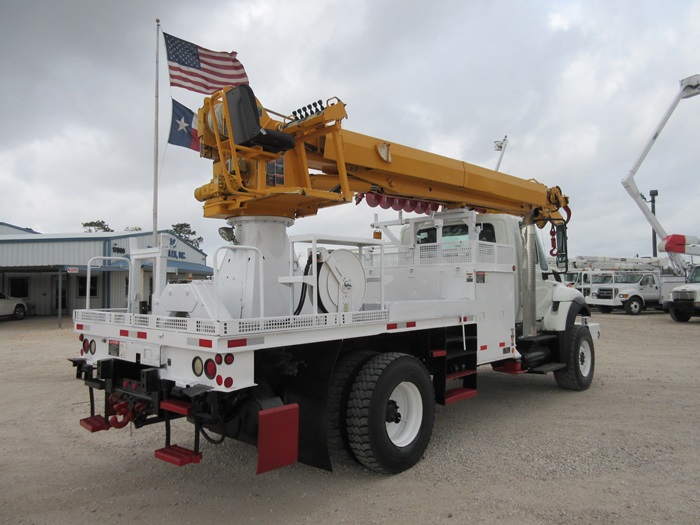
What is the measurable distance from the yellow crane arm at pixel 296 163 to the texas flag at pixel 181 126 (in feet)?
23.8

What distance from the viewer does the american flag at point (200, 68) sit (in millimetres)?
10719

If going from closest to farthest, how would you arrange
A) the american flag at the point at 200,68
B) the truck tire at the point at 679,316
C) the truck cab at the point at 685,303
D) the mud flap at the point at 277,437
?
the mud flap at the point at 277,437, the american flag at the point at 200,68, the truck cab at the point at 685,303, the truck tire at the point at 679,316

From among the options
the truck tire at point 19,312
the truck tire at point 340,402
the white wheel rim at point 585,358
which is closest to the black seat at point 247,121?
the truck tire at point 340,402

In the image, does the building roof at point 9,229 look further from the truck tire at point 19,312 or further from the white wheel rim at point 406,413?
the white wheel rim at point 406,413

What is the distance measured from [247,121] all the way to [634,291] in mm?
26507

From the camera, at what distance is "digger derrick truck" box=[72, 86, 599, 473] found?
4.00m

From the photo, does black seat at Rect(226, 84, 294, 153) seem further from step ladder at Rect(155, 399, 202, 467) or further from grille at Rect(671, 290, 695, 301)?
grille at Rect(671, 290, 695, 301)

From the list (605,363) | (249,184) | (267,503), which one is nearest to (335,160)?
(249,184)

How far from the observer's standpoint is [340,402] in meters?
4.68

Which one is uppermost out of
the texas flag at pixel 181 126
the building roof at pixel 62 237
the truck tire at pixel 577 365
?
the texas flag at pixel 181 126

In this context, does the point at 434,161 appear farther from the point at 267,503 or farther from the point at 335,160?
the point at 267,503

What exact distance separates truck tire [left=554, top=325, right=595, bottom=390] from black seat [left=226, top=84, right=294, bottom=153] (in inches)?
231

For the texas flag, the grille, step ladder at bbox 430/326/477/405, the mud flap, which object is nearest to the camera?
the mud flap

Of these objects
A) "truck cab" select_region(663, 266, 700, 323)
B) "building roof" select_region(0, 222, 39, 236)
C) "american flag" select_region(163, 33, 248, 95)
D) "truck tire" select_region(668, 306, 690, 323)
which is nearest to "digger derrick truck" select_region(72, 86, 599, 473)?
"american flag" select_region(163, 33, 248, 95)
